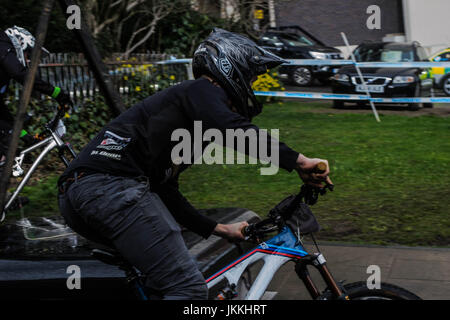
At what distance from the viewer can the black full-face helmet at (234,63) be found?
9.70 feet

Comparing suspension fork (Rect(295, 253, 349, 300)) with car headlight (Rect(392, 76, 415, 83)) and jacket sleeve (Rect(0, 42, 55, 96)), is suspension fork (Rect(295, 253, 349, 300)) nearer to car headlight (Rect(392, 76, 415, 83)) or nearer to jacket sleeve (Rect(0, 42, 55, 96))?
jacket sleeve (Rect(0, 42, 55, 96))

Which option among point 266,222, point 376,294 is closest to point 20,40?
point 266,222

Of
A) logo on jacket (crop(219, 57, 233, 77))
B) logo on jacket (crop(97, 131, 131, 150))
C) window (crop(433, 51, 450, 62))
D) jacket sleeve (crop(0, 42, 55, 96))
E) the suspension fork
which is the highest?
jacket sleeve (crop(0, 42, 55, 96))

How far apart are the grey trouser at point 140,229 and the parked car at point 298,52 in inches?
703

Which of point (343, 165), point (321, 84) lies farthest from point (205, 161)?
point (321, 84)

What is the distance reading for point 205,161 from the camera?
31.7ft

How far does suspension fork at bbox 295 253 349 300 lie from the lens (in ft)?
9.53

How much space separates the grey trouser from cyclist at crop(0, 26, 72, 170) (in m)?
3.42

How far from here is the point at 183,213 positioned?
3400 mm

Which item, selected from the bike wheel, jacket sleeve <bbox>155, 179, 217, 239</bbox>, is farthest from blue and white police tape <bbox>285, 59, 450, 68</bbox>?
the bike wheel

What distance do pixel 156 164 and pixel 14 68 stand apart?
354 centimetres

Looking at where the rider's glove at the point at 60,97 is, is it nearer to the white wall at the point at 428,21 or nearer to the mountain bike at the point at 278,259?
the mountain bike at the point at 278,259

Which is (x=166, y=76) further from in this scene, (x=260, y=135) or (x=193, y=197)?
(x=260, y=135)

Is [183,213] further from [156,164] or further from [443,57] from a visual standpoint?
[443,57]
